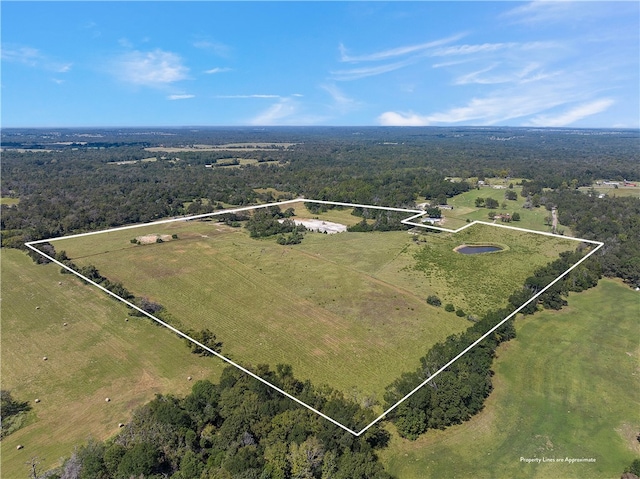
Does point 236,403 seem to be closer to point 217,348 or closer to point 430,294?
point 217,348

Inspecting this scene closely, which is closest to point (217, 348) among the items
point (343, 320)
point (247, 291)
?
point (247, 291)

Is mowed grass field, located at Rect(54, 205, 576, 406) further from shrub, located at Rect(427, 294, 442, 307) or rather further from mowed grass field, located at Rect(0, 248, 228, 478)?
mowed grass field, located at Rect(0, 248, 228, 478)

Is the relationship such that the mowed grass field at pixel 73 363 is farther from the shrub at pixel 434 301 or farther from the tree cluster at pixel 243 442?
the shrub at pixel 434 301

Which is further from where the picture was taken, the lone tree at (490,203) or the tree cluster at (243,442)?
the lone tree at (490,203)

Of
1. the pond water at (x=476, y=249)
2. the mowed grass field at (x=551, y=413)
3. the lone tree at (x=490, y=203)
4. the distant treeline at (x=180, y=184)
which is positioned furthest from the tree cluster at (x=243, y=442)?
the distant treeline at (x=180, y=184)

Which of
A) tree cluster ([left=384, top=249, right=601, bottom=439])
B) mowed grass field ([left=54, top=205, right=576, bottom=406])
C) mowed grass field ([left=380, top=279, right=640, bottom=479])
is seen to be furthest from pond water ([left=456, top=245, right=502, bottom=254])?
mowed grass field ([left=380, top=279, right=640, bottom=479])
